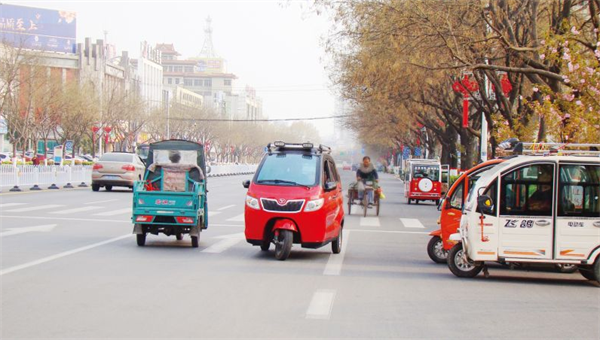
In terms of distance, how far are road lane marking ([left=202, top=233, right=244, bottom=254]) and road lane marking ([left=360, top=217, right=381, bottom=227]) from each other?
19.1 ft

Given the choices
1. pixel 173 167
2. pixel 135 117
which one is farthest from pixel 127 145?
pixel 173 167

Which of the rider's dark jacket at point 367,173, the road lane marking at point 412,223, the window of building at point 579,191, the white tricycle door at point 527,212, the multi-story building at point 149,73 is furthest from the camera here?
the multi-story building at point 149,73

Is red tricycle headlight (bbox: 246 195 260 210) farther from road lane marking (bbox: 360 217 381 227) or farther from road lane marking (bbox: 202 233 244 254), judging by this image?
road lane marking (bbox: 360 217 381 227)

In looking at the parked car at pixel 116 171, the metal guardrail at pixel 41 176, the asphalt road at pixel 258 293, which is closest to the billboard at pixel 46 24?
the metal guardrail at pixel 41 176

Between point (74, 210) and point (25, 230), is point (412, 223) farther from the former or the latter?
point (25, 230)

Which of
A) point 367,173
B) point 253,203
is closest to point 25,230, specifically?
point 253,203

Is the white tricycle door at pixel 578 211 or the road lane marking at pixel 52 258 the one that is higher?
the white tricycle door at pixel 578 211

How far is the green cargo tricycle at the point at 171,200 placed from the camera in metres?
15.7

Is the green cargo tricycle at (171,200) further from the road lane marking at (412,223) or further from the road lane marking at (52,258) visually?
the road lane marking at (412,223)

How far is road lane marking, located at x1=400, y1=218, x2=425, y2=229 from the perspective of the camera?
79.5 feet

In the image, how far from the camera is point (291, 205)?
1456 centimetres

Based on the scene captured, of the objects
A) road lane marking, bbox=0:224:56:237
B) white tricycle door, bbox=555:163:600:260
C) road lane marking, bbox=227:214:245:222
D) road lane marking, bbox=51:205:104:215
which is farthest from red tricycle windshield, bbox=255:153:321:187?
road lane marking, bbox=51:205:104:215

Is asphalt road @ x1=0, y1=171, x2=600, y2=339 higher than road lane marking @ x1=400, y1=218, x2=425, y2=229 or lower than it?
higher

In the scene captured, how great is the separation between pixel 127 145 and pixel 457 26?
67461 mm
